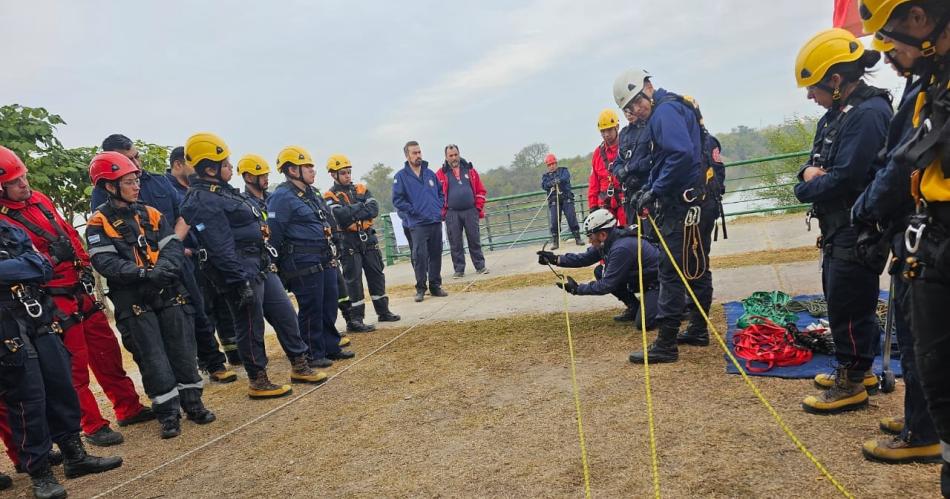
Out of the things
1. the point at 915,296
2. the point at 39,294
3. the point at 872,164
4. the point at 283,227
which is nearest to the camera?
the point at 915,296

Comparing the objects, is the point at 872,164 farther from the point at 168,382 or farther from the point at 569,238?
the point at 569,238

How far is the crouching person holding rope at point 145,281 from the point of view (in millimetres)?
4074

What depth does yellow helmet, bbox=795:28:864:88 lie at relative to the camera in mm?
3113

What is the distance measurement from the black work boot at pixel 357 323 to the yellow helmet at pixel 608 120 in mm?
3978

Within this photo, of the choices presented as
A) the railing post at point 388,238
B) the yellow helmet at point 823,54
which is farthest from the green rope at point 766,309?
the railing post at point 388,238

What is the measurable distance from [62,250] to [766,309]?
570 cm

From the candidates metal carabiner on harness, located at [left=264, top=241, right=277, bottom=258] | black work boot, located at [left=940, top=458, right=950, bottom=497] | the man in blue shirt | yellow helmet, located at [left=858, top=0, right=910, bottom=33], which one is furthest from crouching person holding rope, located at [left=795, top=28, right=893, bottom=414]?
the man in blue shirt

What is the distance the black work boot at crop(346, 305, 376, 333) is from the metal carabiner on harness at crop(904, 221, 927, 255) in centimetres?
605

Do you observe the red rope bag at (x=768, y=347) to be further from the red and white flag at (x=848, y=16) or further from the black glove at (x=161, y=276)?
the black glove at (x=161, y=276)

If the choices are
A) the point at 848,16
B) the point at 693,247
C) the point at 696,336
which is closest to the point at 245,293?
the point at 693,247

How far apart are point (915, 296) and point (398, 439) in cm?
295

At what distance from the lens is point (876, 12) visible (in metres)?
1.96

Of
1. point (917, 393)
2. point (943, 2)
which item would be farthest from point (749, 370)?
point (943, 2)

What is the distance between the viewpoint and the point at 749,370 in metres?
3.97
